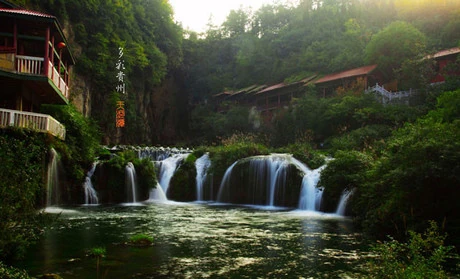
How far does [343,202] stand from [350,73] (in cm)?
2736

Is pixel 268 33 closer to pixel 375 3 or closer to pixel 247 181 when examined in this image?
pixel 375 3

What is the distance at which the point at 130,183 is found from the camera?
23.5 meters

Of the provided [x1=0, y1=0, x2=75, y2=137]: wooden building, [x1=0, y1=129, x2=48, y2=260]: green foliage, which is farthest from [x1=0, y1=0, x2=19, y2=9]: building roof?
[x1=0, y1=129, x2=48, y2=260]: green foliage

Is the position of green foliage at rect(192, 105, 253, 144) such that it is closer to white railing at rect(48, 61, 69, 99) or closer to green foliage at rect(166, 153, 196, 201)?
green foliage at rect(166, 153, 196, 201)

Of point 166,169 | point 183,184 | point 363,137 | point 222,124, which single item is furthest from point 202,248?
A: point 222,124

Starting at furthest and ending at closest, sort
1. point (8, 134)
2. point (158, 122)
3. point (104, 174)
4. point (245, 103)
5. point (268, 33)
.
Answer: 1. point (268, 33)
2. point (245, 103)
3. point (158, 122)
4. point (104, 174)
5. point (8, 134)

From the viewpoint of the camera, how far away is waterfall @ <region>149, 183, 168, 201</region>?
2503 cm

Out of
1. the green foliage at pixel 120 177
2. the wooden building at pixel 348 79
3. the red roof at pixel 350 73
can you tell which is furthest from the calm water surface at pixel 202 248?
the red roof at pixel 350 73

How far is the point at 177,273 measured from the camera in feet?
25.8

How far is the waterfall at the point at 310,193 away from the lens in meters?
19.6

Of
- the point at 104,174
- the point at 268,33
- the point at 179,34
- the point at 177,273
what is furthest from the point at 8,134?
the point at 268,33

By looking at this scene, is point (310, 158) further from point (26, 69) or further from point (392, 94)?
point (392, 94)

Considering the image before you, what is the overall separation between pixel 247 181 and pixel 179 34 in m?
34.2

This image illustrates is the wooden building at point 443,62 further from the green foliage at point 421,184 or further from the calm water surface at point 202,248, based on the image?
the green foliage at point 421,184
